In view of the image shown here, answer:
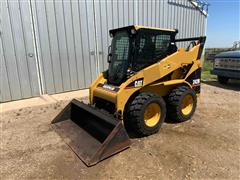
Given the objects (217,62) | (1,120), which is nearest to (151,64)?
(1,120)

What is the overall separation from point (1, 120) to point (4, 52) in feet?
7.53

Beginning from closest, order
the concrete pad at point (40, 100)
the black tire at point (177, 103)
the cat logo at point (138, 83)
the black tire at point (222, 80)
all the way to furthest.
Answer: the cat logo at point (138, 83), the black tire at point (177, 103), the concrete pad at point (40, 100), the black tire at point (222, 80)

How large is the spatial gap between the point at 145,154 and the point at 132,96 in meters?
1.05

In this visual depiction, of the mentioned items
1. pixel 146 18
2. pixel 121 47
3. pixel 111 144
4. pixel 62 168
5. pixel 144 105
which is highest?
pixel 146 18

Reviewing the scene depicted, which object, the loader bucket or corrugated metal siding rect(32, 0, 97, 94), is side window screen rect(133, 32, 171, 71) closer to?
the loader bucket

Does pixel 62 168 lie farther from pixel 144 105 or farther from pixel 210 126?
pixel 210 126

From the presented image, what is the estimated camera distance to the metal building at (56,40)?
594cm

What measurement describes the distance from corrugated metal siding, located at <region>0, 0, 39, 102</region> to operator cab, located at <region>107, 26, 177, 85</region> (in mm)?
3454

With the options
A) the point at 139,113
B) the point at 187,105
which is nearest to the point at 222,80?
the point at 187,105

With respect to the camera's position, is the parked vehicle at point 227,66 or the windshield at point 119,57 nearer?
the windshield at point 119,57

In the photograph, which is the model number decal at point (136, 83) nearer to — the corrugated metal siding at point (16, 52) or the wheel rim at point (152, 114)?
the wheel rim at point (152, 114)

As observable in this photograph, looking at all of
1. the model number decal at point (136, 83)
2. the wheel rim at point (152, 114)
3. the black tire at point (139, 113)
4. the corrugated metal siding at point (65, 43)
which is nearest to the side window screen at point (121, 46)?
the model number decal at point (136, 83)

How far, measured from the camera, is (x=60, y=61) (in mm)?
6777

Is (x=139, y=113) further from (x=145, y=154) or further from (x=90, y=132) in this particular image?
(x=90, y=132)
